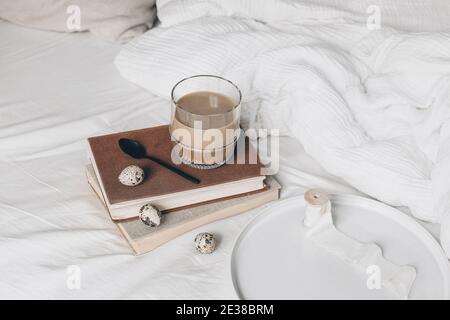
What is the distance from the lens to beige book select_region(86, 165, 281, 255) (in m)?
0.72

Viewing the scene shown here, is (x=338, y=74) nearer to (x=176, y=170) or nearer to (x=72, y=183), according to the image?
(x=176, y=170)

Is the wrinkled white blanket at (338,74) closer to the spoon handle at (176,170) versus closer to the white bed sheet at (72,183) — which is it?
the white bed sheet at (72,183)

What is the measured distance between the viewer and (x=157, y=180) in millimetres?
753

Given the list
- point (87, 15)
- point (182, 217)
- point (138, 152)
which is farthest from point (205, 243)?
point (87, 15)

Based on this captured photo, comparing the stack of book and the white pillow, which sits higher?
the white pillow

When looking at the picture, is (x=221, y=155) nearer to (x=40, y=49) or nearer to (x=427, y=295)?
(x=427, y=295)

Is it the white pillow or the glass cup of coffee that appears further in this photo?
the white pillow

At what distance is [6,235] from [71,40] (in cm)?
49

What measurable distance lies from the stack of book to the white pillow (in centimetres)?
35

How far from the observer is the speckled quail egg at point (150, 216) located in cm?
71

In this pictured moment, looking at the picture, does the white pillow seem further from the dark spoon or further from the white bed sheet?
the dark spoon

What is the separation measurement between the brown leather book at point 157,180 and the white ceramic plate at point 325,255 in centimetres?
6

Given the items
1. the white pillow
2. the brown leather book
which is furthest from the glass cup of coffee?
the white pillow

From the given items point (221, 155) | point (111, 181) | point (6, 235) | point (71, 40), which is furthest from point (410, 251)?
point (71, 40)
